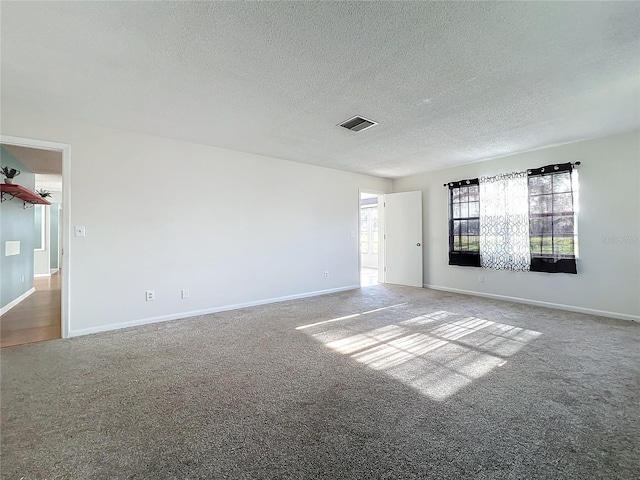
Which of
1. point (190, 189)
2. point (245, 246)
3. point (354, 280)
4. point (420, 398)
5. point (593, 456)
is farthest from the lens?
point (354, 280)

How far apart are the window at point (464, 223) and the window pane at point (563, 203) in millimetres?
1105

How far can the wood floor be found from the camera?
126 inches

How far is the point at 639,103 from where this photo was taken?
2.91 m

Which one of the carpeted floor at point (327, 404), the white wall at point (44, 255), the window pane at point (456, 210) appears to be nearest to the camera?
the carpeted floor at point (327, 404)

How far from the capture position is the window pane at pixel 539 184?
4.36 m

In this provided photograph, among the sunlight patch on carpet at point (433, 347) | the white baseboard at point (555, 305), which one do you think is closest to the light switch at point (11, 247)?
the sunlight patch on carpet at point (433, 347)

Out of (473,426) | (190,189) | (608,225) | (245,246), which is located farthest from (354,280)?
(473,426)

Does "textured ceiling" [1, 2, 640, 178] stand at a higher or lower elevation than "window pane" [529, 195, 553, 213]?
higher

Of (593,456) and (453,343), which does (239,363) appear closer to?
(453,343)

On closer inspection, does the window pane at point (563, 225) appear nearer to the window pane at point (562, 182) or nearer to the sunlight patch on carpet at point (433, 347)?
the window pane at point (562, 182)

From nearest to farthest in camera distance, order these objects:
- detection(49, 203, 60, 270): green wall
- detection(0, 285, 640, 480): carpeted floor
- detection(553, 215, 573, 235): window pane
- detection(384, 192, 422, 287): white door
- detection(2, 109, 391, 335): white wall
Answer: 1. detection(0, 285, 640, 480): carpeted floor
2. detection(2, 109, 391, 335): white wall
3. detection(553, 215, 573, 235): window pane
4. detection(384, 192, 422, 287): white door
5. detection(49, 203, 60, 270): green wall

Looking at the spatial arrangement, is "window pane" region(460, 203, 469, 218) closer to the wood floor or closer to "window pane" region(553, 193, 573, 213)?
"window pane" region(553, 193, 573, 213)

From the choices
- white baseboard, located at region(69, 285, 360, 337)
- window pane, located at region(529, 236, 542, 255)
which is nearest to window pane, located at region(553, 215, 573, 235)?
window pane, located at region(529, 236, 542, 255)

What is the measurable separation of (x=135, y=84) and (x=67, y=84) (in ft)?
1.89
